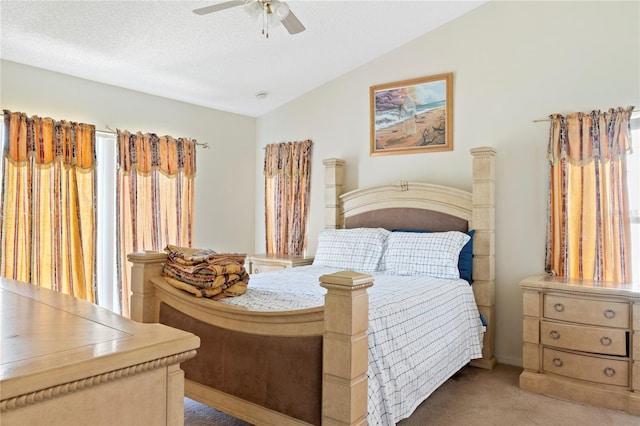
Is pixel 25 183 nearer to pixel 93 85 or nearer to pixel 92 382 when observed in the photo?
pixel 93 85

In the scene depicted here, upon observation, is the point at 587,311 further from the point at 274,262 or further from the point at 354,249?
the point at 274,262

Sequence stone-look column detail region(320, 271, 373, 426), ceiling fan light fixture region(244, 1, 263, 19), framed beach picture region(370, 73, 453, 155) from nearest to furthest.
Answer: stone-look column detail region(320, 271, 373, 426) → ceiling fan light fixture region(244, 1, 263, 19) → framed beach picture region(370, 73, 453, 155)

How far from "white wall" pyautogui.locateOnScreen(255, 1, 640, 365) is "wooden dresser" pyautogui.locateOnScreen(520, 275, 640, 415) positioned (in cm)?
53

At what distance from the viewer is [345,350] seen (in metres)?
1.83

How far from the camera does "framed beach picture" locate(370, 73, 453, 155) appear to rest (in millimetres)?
4012

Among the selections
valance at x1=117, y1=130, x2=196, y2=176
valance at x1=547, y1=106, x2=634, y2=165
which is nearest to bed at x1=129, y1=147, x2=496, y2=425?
valance at x1=547, y1=106, x2=634, y2=165

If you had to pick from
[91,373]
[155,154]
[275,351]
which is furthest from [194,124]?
[91,373]

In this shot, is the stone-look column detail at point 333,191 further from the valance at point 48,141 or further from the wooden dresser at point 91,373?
the wooden dresser at point 91,373

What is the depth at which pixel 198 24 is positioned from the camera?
3246 mm

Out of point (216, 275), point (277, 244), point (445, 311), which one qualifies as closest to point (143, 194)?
point (277, 244)

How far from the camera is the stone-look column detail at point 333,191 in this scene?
14.9 ft

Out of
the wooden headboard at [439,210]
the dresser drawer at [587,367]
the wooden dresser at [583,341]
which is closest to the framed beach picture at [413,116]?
the wooden headboard at [439,210]

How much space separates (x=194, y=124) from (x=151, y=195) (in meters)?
0.97

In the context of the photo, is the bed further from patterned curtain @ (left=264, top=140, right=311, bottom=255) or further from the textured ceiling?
the textured ceiling
